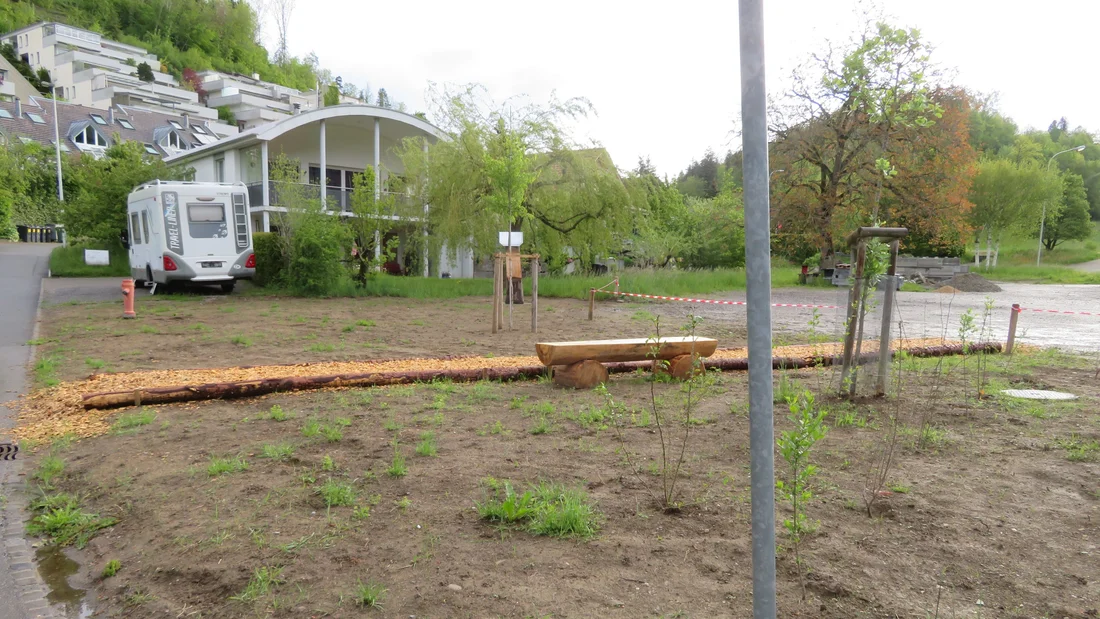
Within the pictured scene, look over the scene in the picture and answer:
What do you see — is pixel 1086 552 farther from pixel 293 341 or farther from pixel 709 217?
pixel 709 217

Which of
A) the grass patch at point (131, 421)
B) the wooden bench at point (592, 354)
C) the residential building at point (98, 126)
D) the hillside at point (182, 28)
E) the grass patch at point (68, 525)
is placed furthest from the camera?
the hillside at point (182, 28)

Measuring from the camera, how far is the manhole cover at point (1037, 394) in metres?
7.02

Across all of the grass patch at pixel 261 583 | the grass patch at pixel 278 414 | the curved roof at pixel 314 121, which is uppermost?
the curved roof at pixel 314 121

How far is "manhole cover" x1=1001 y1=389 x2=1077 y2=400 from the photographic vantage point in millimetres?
7020

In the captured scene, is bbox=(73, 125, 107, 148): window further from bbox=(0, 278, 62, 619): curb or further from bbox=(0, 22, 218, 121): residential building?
bbox=(0, 278, 62, 619): curb

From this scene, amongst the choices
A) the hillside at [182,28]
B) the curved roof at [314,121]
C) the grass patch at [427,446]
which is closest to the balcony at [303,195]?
the curved roof at [314,121]

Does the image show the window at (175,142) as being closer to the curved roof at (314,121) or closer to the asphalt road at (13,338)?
the asphalt road at (13,338)

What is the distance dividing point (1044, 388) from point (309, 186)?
80.4ft

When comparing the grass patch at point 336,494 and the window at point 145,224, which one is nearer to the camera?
the grass patch at point 336,494

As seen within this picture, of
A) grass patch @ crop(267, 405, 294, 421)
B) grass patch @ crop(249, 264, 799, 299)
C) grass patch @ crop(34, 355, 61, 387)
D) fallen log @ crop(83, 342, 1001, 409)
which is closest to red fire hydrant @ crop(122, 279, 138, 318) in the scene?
grass patch @ crop(34, 355, 61, 387)

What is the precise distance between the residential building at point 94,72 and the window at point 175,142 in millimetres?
11910

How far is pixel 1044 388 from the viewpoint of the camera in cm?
764

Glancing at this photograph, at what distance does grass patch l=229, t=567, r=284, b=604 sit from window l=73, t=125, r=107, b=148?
62770 millimetres

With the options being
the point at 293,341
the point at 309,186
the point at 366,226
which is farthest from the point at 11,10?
the point at 293,341
